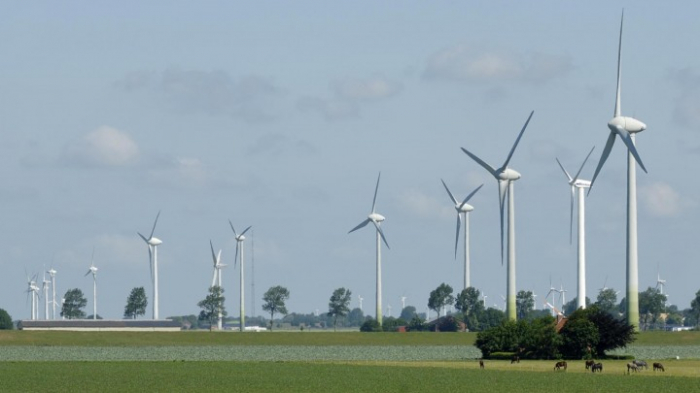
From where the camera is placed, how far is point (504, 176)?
178 metres

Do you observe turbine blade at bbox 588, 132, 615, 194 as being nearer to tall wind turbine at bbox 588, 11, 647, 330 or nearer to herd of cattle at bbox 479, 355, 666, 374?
tall wind turbine at bbox 588, 11, 647, 330

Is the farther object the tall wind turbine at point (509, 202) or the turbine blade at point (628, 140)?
the tall wind turbine at point (509, 202)

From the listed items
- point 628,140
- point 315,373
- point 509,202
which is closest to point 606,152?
point 628,140

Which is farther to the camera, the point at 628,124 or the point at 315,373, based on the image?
the point at 628,124

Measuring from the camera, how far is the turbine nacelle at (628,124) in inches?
5999

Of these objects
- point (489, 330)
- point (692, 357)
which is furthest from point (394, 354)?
point (692, 357)

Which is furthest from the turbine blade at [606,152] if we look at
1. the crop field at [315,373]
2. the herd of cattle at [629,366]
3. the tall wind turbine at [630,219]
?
the herd of cattle at [629,366]

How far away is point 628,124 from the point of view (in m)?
154

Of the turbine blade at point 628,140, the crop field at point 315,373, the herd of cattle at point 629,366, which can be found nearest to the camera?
the crop field at point 315,373

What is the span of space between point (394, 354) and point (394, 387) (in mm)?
65128

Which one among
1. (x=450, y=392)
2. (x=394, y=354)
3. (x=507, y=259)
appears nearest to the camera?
(x=450, y=392)

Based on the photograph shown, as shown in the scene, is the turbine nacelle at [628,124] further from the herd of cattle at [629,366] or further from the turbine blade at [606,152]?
the herd of cattle at [629,366]

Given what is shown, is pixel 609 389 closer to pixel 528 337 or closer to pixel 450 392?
pixel 450 392

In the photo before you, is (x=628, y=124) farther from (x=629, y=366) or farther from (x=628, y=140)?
(x=629, y=366)
